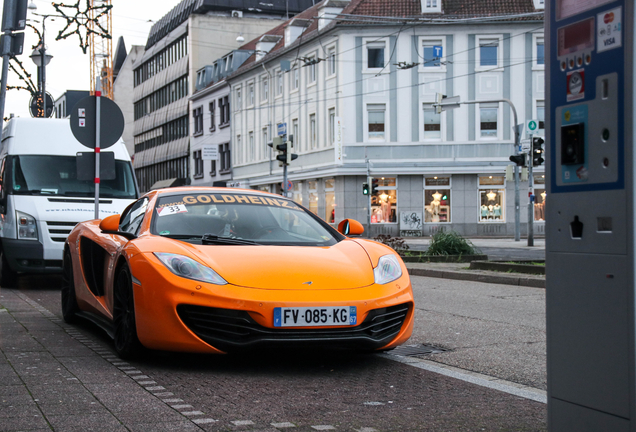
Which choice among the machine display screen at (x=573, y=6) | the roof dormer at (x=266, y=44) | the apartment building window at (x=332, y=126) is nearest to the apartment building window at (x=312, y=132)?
the apartment building window at (x=332, y=126)

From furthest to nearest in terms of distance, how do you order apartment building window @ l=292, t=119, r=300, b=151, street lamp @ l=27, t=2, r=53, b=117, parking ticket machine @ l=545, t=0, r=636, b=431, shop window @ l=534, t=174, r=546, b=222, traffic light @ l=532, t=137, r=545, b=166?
apartment building window @ l=292, t=119, r=300, b=151 → shop window @ l=534, t=174, r=546, b=222 → traffic light @ l=532, t=137, r=545, b=166 → street lamp @ l=27, t=2, r=53, b=117 → parking ticket machine @ l=545, t=0, r=636, b=431

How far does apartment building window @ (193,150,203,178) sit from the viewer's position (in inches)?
2562

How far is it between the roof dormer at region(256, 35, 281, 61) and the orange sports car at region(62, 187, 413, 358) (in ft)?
162

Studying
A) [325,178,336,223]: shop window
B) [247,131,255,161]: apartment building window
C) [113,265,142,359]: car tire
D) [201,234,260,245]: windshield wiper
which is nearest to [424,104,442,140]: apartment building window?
[325,178,336,223]: shop window

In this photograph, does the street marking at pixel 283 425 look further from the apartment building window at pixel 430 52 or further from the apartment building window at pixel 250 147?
the apartment building window at pixel 250 147

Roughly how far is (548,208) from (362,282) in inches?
108

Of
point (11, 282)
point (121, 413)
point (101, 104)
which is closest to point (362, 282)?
point (121, 413)

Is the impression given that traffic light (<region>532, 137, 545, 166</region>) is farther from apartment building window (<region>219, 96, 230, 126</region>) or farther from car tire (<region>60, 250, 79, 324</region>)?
apartment building window (<region>219, 96, 230, 126</region>)

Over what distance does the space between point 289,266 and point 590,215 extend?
3080 millimetres

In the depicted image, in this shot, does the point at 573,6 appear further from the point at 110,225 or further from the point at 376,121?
the point at 376,121

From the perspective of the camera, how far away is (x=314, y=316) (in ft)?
17.3

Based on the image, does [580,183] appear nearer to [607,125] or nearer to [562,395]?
[607,125]

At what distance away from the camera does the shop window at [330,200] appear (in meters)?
43.9

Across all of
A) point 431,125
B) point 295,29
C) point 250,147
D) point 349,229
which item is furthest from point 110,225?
point 250,147
